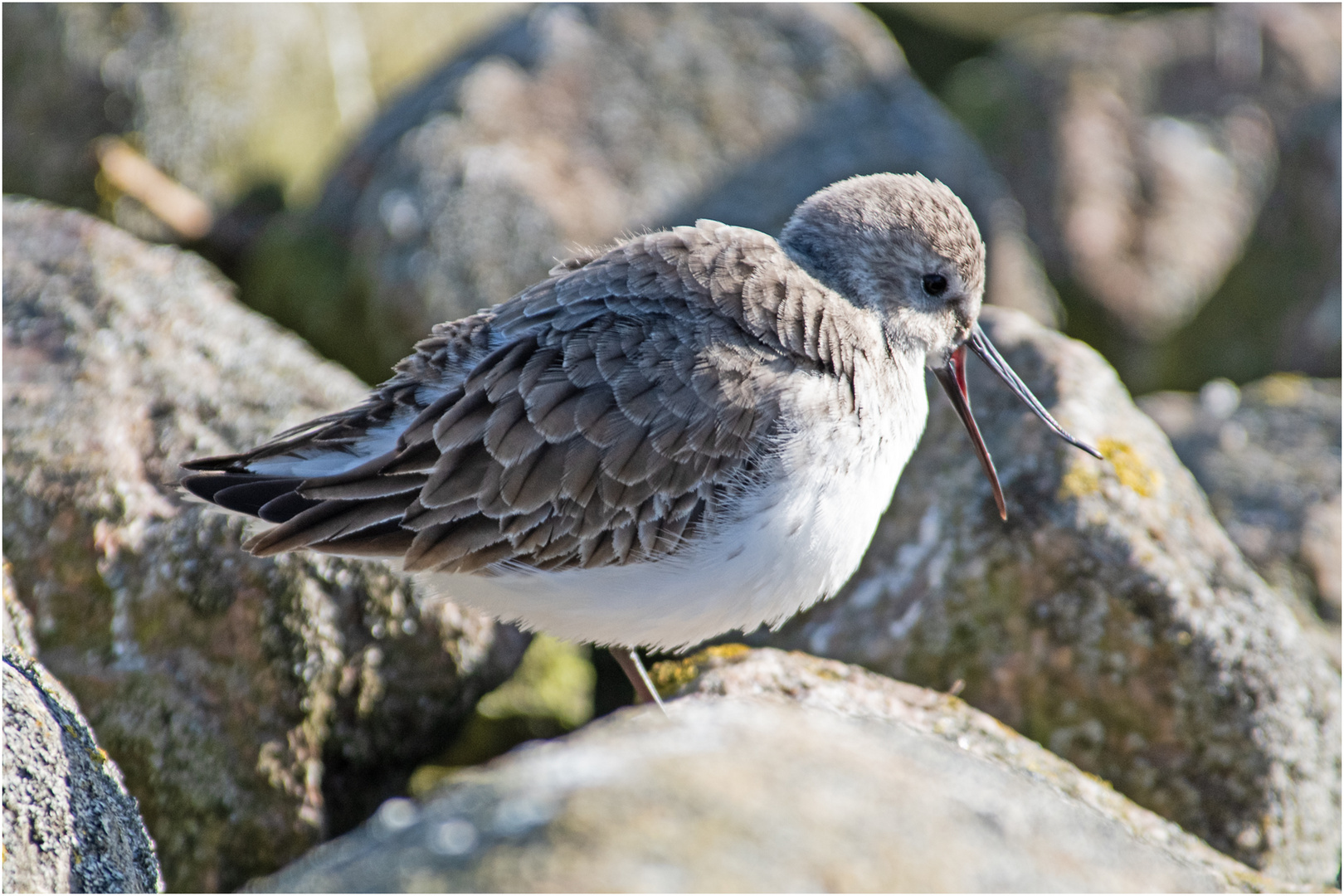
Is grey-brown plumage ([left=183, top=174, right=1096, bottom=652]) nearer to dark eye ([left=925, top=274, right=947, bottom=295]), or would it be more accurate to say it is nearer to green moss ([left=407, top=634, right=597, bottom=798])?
dark eye ([left=925, top=274, right=947, bottom=295])

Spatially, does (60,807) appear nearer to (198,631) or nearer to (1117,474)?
(198,631)

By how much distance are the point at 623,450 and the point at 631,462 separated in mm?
53

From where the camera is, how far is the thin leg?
15.6ft

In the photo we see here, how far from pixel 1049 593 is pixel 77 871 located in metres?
3.94

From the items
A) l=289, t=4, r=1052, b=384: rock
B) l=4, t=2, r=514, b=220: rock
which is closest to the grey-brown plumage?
l=289, t=4, r=1052, b=384: rock

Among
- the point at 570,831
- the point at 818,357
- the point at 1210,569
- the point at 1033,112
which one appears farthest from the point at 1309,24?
the point at 570,831

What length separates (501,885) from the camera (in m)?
2.46

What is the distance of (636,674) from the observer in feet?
15.9

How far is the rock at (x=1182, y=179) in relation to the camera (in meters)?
10.0

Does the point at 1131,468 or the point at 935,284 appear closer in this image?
the point at 935,284

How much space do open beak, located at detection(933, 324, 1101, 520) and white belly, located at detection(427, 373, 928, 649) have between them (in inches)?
23.8

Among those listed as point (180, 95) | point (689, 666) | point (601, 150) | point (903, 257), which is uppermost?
point (180, 95)

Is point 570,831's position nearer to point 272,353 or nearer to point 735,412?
point 735,412

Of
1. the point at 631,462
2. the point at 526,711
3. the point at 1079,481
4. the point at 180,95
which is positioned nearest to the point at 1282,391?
the point at 1079,481
